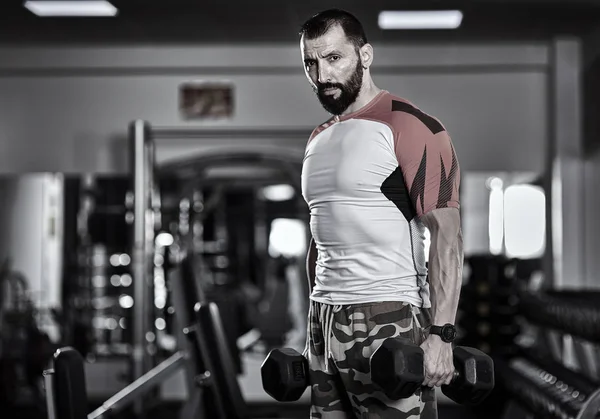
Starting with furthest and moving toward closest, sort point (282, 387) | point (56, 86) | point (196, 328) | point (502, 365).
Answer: point (56, 86) → point (502, 365) → point (196, 328) → point (282, 387)

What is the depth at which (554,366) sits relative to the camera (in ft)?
11.3

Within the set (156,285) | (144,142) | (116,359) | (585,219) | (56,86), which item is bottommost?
(116,359)

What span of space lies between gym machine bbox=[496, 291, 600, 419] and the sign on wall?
2.98 metres

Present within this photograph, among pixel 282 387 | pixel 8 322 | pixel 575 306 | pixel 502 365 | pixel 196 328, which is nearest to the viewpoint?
pixel 282 387

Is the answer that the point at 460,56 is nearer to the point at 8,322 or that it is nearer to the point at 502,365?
the point at 502,365

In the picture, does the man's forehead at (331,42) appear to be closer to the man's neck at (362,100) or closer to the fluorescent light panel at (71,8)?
the man's neck at (362,100)

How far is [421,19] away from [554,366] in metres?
2.75

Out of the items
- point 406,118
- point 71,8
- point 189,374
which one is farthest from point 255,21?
point 406,118

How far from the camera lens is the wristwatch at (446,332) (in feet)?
4.89

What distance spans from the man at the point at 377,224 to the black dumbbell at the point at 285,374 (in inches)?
3.8

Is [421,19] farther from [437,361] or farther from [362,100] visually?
[437,361]

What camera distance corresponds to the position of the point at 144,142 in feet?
18.2

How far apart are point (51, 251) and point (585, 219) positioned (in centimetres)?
384

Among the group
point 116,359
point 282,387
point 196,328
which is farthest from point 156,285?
point 282,387
